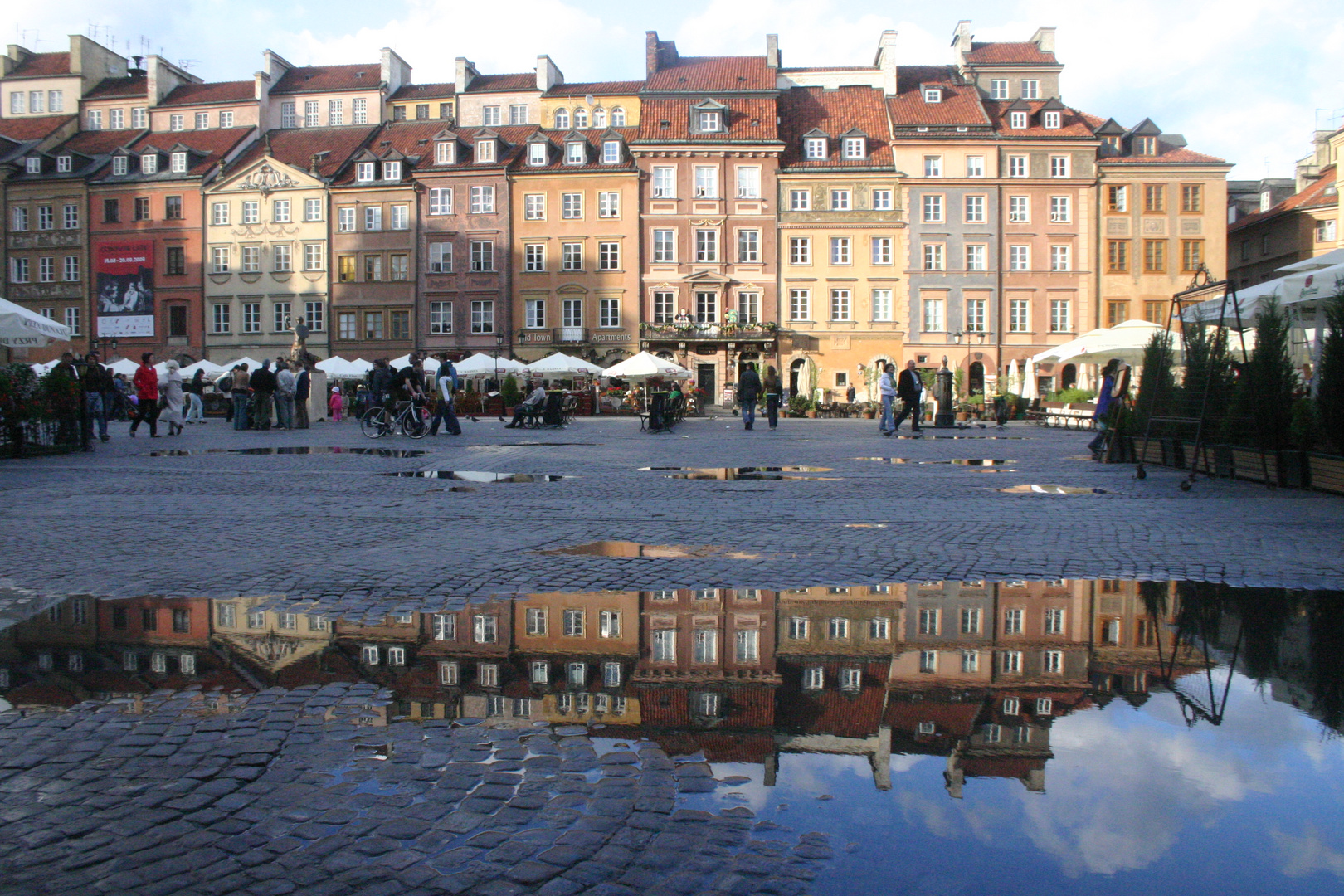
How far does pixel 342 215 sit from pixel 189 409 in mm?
23476

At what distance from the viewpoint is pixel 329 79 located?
209 feet

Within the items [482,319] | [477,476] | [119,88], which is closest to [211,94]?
[119,88]

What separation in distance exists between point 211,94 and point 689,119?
97.2 ft

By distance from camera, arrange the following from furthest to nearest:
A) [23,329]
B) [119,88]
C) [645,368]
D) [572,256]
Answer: [119,88]
[572,256]
[645,368]
[23,329]

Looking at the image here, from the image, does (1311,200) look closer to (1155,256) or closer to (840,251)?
(1155,256)

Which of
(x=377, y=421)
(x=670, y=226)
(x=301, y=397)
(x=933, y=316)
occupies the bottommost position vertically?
(x=377, y=421)

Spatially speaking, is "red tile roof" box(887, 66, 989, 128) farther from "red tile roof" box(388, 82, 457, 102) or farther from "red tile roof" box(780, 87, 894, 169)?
"red tile roof" box(388, 82, 457, 102)

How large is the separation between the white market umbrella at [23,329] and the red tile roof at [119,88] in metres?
51.0

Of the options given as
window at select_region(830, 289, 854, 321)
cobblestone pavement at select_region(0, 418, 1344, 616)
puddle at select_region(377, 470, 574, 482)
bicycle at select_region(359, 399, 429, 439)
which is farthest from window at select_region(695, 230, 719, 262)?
puddle at select_region(377, 470, 574, 482)

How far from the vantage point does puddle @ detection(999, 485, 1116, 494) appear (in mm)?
10914

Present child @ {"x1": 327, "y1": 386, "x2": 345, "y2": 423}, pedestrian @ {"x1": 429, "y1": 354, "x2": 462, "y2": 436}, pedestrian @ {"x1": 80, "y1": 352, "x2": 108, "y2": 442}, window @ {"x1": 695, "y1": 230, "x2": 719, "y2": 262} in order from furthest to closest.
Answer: window @ {"x1": 695, "y1": 230, "x2": 719, "y2": 262} → child @ {"x1": 327, "y1": 386, "x2": 345, "y2": 423} → pedestrian @ {"x1": 429, "y1": 354, "x2": 462, "y2": 436} → pedestrian @ {"x1": 80, "y1": 352, "x2": 108, "y2": 442}

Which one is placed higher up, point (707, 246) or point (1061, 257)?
point (707, 246)

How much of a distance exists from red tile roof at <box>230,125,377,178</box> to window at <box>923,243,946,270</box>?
30.5 meters

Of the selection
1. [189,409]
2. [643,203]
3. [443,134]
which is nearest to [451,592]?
[189,409]
